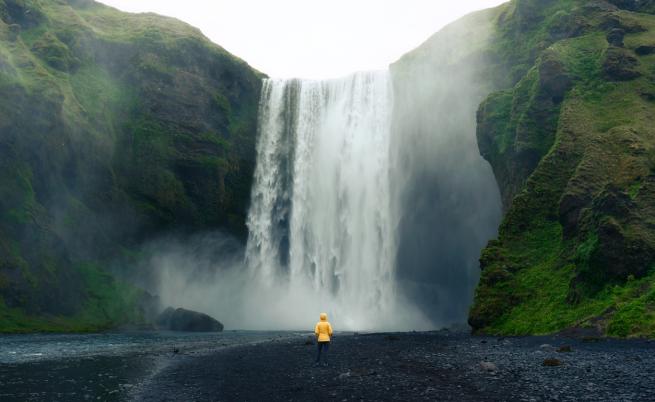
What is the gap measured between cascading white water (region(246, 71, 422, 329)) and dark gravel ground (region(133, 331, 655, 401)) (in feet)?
127

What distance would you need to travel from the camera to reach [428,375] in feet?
55.6

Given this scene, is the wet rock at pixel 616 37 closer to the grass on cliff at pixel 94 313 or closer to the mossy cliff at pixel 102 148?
the mossy cliff at pixel 102 148

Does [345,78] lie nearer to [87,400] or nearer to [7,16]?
[7,16]

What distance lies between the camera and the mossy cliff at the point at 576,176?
2872 cm

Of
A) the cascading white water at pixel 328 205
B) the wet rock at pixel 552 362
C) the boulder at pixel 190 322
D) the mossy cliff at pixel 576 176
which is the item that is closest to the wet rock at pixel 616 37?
A: the mossy cliff at pixel 576 176

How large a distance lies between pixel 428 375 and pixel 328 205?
50.5 metres

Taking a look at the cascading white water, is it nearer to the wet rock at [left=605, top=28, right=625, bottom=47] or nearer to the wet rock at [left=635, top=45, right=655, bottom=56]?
the wet rock at [left=605, top=28, right=625, bottom=47]

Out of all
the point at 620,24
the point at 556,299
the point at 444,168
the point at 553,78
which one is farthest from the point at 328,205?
the point at 556,299

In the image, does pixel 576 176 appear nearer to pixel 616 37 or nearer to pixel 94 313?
pixel 616 37

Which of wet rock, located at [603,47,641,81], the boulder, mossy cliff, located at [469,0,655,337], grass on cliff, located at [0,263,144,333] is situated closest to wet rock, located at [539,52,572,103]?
mossy cliff, located at [469,0,655,337]

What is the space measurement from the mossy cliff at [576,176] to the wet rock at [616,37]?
14 cm

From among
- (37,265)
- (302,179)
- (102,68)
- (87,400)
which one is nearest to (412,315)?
(302,179)

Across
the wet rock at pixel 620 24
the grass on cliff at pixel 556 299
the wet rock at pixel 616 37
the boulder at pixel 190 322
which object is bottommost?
the boulder at pixel 190 322

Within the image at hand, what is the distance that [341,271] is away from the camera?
2542 inches
